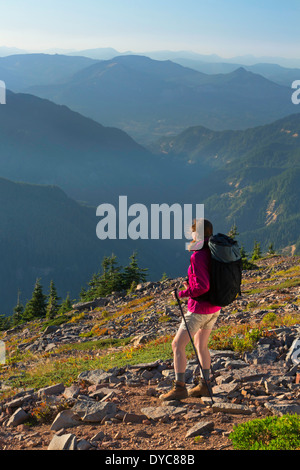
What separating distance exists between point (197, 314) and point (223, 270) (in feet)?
3.14

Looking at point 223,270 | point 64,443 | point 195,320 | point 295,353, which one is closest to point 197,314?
point 195,320

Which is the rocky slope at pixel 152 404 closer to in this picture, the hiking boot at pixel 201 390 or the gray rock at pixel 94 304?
the hiking boot at pixel 201 390

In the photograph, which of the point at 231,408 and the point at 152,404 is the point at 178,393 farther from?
the point at 231,408

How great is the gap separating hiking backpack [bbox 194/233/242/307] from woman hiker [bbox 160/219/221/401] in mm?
133

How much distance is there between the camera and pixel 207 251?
766cm

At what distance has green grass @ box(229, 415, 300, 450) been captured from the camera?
231 inches

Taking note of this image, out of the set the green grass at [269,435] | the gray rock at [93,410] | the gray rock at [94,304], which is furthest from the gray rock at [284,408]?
the gray rock at [94,304]

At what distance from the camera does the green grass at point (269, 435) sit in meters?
5.86

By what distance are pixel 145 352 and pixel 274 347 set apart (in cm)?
417

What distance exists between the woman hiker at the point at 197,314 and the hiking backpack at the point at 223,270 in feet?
0.44

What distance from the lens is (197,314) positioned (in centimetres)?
793
